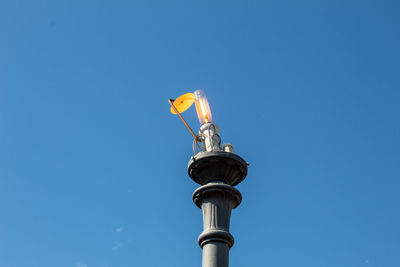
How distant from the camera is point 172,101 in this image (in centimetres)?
1327

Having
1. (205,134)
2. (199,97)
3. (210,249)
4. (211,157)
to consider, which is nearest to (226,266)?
(210,249)

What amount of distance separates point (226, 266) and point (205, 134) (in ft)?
10.2

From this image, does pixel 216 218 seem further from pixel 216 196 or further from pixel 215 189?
pixel 215 189

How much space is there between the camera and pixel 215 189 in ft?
36.2

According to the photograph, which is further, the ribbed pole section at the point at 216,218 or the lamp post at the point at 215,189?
the lamp post at the point at 215,189

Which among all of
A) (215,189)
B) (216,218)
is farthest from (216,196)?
(216,218)

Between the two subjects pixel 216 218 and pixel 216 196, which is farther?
pixel 216 196

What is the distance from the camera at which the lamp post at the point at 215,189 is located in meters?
10.5

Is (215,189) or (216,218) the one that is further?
(215,189)

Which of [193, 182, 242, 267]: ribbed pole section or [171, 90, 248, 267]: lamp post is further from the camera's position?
[171, 90, 248, 267]: lamp post

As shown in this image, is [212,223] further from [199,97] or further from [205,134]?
[199,97]

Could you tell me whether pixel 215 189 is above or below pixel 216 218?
above

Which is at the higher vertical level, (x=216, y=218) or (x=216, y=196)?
(x=216, y=196)

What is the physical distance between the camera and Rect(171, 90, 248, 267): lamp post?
1048cm
